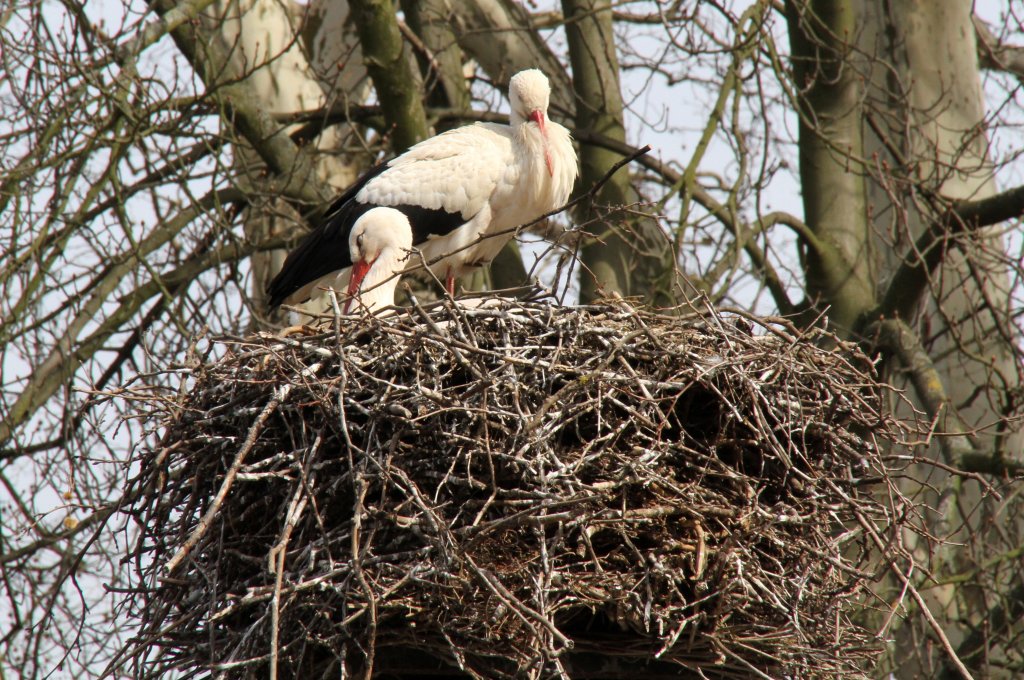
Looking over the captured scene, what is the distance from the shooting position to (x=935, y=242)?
6422 mm

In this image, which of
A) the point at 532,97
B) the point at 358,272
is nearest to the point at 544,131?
the point at 532,97

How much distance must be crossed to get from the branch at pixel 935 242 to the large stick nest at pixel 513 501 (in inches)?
93.0

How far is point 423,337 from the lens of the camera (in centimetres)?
402

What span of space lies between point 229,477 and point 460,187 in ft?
9.59

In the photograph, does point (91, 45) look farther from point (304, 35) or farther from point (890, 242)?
point (890, 242)

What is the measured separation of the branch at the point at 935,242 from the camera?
6.56 m

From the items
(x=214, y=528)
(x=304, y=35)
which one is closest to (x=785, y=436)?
(x=214, y=528)

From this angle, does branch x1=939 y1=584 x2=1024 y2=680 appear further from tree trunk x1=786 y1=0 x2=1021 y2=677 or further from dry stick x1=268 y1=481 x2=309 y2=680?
dry stick x1=268 y1=481 x2=309 y2=680

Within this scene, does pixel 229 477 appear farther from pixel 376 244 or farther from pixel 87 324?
pixel 87 324

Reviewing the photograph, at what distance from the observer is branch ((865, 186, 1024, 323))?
6559 millimetres

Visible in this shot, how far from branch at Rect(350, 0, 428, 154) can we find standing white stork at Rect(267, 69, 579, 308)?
26.0 inches

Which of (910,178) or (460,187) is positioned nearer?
(460,187)

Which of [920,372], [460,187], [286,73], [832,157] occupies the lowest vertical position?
[920,372]

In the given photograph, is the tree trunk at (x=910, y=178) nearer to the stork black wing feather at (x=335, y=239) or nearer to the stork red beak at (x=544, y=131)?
the stork red beak at (x=544, y=131)
